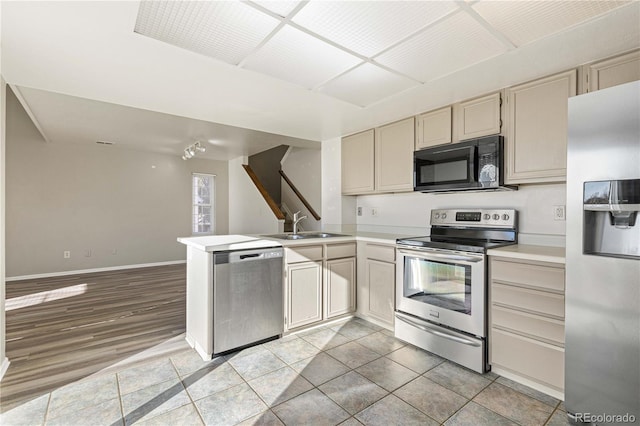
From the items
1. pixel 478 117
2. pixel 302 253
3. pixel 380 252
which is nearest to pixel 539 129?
pixel 478 117

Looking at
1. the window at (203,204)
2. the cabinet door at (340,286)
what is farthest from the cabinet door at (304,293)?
the window at (203,204)

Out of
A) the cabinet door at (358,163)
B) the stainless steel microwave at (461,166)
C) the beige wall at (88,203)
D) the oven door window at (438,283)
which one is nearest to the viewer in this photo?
the oven door window at (438,283)

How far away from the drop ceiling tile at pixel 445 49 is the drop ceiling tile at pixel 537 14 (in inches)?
3.3

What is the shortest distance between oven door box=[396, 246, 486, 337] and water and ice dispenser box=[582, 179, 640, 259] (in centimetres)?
66

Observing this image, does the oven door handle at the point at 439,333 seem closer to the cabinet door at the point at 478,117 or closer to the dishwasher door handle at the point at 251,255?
the dishwasher door handle at the point at 251,255

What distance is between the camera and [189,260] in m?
2.77

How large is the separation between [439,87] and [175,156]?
18.9 ft

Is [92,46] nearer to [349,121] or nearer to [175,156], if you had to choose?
[349,121]

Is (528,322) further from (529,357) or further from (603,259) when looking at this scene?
(603,259)

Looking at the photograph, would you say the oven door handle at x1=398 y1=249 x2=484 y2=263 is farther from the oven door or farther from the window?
the window

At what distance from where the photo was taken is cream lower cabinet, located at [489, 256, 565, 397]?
6.16 ft

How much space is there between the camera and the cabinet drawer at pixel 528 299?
188cm

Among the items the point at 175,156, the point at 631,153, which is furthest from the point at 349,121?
the point at 175,156

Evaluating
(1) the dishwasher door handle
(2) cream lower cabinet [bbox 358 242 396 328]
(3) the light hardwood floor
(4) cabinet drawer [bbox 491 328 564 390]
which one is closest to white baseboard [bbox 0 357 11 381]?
(3) the light hardwood floor
